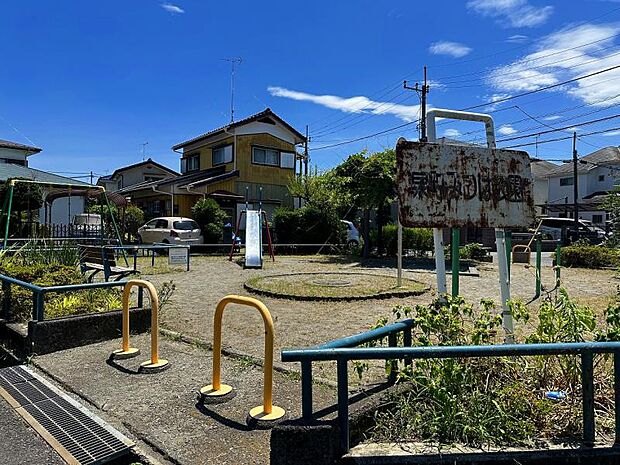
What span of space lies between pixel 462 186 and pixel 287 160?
21.8 meters

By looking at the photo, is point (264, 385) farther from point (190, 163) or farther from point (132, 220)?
point (190, 163)

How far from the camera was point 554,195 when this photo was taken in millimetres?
42188

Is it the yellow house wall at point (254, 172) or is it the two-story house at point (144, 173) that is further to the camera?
the two-story house at point (144, 173)

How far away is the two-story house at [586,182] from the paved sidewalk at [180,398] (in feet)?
123

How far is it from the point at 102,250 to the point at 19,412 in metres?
5.35

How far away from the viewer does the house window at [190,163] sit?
2602 cm

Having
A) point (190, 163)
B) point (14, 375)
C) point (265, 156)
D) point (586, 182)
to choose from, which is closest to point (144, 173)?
point (190, 163)

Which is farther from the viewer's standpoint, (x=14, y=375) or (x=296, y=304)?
(x=296, y=304)

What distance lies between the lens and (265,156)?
78.9ft

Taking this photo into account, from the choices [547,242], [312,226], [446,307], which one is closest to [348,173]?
[312,226]

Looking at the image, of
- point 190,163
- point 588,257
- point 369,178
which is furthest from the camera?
point 190,163

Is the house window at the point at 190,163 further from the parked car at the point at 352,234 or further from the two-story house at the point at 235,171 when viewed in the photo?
the parked car at the point at 352,234

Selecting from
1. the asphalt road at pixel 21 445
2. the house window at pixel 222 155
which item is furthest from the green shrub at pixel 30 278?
the house window at pixel 222 155

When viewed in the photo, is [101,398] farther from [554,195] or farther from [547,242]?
[554,195]
